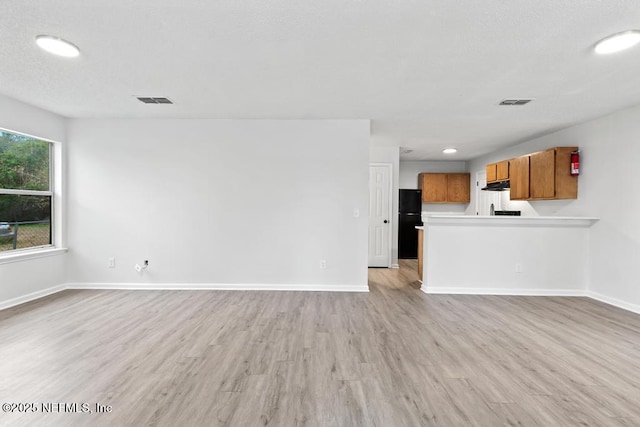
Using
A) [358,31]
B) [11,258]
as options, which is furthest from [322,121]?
[11,258]

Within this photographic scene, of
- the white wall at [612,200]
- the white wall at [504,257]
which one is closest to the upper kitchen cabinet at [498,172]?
the white wall at [612,200]

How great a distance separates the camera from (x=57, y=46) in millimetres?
2379

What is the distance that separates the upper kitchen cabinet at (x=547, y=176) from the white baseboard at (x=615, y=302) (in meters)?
1.40

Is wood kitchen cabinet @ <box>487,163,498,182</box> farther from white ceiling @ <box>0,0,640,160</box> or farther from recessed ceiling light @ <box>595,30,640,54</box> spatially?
recessed ceiling light @ <box>595,30,640,54</box>

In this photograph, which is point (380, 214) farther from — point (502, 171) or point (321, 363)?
point (321, 363)

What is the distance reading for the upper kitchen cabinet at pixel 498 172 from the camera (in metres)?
5.62

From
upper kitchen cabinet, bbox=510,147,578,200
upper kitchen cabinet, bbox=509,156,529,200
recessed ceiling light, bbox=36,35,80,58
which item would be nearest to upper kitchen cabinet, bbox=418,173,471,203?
upper kitchen cabinet, bbox=509,156,529,200

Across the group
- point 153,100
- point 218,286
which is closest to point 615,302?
point 218,286

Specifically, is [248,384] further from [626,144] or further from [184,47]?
[626,144]

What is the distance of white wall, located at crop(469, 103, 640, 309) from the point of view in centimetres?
373

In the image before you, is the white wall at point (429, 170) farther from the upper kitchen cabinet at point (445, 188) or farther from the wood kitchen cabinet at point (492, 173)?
the wood kitchen cabinet at point (492, 173)

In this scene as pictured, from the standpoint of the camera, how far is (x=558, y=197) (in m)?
4.57

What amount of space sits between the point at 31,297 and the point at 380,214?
18.2 feet

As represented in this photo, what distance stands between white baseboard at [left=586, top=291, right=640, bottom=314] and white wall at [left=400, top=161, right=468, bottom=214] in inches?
152
